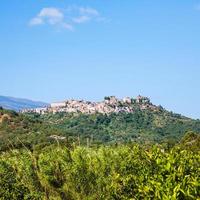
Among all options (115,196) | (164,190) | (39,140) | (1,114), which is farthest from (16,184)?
(1,114)

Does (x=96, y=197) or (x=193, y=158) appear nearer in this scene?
(x=193, y=158)

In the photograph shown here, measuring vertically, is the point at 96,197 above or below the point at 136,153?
below

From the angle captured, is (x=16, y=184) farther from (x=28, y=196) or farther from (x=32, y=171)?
(x=32, y=171)

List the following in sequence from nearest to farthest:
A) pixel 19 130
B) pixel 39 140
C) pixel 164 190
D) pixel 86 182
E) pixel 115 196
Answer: pixel 164 190
pixel 115 196
pixel 86 182
pixel 39 140
pixel 19 130

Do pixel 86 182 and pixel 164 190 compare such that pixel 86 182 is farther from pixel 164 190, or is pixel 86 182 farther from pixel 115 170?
pixel 164 190

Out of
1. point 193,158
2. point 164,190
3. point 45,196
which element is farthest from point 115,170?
point 164,190

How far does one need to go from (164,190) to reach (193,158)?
18.1 ft

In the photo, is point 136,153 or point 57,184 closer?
point 136,153

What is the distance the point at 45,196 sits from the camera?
23.8 m

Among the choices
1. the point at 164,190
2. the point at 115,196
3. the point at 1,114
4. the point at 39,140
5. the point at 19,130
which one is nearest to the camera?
the point at 164,190

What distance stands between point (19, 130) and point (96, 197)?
153392 mm

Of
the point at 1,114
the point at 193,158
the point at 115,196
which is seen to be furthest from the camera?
the point at 1,114

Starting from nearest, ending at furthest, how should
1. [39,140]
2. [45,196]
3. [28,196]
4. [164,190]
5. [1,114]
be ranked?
[164,190] → [28,196] → [45,196] → [39,140] → [1,114]

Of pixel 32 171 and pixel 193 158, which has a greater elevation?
pixel 193 158
